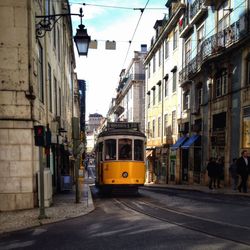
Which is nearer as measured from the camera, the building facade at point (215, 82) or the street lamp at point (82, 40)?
the street lamp at point (82, 40)

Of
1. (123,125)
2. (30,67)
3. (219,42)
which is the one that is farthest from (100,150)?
(219,42)

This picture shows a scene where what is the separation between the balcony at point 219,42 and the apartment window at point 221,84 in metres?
1.27

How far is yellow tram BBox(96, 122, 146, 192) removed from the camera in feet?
56.4

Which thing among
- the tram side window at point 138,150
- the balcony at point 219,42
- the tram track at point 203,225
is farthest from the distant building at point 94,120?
the tram track at point 203,225

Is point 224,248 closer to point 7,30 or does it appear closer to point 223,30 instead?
point 7,30

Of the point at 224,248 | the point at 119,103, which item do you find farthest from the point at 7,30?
the point at 119,103

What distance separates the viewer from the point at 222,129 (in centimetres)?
2336

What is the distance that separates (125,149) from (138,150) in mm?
618

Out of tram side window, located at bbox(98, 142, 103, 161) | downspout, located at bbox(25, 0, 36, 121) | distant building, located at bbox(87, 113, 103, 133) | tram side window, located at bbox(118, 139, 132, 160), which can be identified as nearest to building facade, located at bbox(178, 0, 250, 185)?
tram side window, located at bbox(118, 139, 132, 160)

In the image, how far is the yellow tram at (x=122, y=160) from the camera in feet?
56.4

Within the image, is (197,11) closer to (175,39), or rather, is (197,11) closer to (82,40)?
(175,39)

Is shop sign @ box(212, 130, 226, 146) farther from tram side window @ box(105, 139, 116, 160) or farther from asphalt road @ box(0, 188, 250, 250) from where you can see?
asphalt road @ box(0, 188, 250, 250)

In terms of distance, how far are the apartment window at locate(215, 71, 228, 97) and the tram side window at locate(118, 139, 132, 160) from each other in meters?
8.25

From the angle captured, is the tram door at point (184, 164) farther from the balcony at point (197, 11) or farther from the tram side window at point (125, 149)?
the tram side window at point (125, 149)
